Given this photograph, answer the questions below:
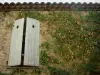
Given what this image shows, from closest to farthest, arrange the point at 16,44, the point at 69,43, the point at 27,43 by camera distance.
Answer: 1. the point at 27,43
2. the point at 16,44
3. the point at 69,43

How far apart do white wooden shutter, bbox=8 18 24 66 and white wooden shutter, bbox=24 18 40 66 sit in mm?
239

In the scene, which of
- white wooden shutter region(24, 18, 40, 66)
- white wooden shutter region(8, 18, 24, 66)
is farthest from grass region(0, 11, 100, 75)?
white wooden shutter region(8, 18, 24, 66)

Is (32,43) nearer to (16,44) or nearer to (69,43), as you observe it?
(16,44)

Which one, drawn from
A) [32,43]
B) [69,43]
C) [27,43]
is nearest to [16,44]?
[27,43]

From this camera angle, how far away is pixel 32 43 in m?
7.93

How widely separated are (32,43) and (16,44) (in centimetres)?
61

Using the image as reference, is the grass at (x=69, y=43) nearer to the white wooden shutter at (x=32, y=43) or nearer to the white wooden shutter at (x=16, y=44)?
the white wooden shutter at (x=32, y=43)

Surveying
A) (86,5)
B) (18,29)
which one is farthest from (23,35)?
(86,5)

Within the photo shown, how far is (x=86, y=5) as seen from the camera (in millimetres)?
8805

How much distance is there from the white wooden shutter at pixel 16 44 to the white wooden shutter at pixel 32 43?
0.78 feet

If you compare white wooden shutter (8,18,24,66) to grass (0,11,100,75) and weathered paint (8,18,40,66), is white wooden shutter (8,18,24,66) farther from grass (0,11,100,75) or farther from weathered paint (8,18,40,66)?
grass (0,11,100,75)

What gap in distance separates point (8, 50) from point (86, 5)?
A: 372cm

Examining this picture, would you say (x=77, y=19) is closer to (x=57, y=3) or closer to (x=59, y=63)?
(x=57, y=3)

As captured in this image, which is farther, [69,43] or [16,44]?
[69,43]
